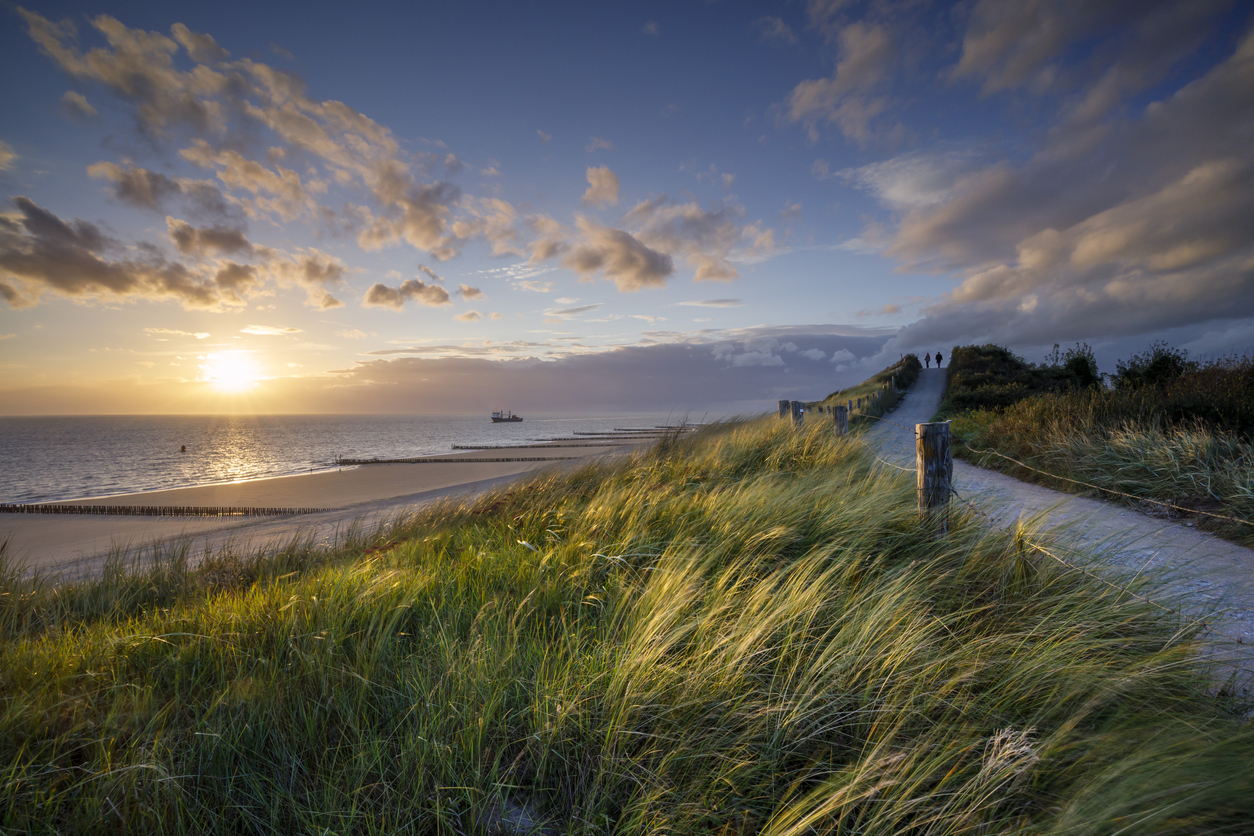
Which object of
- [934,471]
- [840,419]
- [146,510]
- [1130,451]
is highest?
[840,419]

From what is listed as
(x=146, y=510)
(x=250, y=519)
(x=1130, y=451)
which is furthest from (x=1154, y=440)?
(x=146, y=510)

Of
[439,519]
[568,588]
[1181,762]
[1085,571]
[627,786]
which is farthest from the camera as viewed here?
[439,519]

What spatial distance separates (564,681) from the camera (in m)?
2.15

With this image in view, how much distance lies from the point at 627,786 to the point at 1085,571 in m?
3.07

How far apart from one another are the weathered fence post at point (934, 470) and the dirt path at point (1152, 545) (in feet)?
1.78

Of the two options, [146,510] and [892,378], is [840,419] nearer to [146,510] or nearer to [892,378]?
[146,510]

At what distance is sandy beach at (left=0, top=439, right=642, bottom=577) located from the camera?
32.6ft

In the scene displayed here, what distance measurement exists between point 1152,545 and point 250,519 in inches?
717

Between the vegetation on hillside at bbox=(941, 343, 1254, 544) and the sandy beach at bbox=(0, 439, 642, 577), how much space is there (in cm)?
791

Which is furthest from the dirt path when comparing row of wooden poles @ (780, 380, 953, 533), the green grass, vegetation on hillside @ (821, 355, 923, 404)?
vegetation on hillside @ (821, 355, 923, 404)

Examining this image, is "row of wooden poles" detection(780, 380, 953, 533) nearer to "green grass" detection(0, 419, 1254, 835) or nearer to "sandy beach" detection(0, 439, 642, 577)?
"green grass" detection(0, 419, 1254, 835)

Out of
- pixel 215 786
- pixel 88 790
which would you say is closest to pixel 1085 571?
pixel 215 786

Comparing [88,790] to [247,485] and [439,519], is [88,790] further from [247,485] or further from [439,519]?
[247,485]

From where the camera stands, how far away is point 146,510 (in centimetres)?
1697
